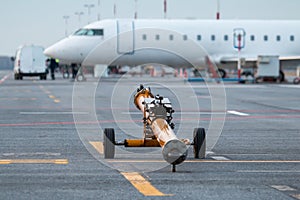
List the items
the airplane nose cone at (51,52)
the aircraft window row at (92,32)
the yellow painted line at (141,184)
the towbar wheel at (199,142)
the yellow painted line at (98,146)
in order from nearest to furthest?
the yellow painted line at (141,184), the towbar wheel at (199,142), the yellow painted line at (98,146), the aircraft window row at (92,32), the airplane nose cone at (51,52)

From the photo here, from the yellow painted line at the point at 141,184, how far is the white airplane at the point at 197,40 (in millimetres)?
33563

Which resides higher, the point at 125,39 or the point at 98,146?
the point at 125,39

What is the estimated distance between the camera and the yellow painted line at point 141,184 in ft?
24.0

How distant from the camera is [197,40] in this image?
1854 inches

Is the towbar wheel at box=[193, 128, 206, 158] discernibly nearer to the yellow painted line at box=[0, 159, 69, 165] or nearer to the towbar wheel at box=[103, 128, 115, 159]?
the towbar wheel at box=[103, 128, 115, 159]

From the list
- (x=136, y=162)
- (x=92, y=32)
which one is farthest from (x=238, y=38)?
(x=136, y=162)

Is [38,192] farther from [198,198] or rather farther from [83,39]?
[83,39]

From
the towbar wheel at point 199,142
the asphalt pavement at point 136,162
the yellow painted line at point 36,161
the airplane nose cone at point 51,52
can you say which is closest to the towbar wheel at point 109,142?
the asphalt pavement at point 136,162

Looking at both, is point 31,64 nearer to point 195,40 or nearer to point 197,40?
point 197,40

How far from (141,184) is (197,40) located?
130 feet

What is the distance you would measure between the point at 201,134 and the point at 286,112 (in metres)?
10.2

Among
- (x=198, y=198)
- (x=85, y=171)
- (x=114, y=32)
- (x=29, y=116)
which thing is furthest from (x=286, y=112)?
(x=114, y=32)

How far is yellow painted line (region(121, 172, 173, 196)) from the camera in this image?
7.32m

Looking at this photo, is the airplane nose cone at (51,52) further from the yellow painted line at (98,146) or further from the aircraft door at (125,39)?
the yellow painted line at (98,146)
